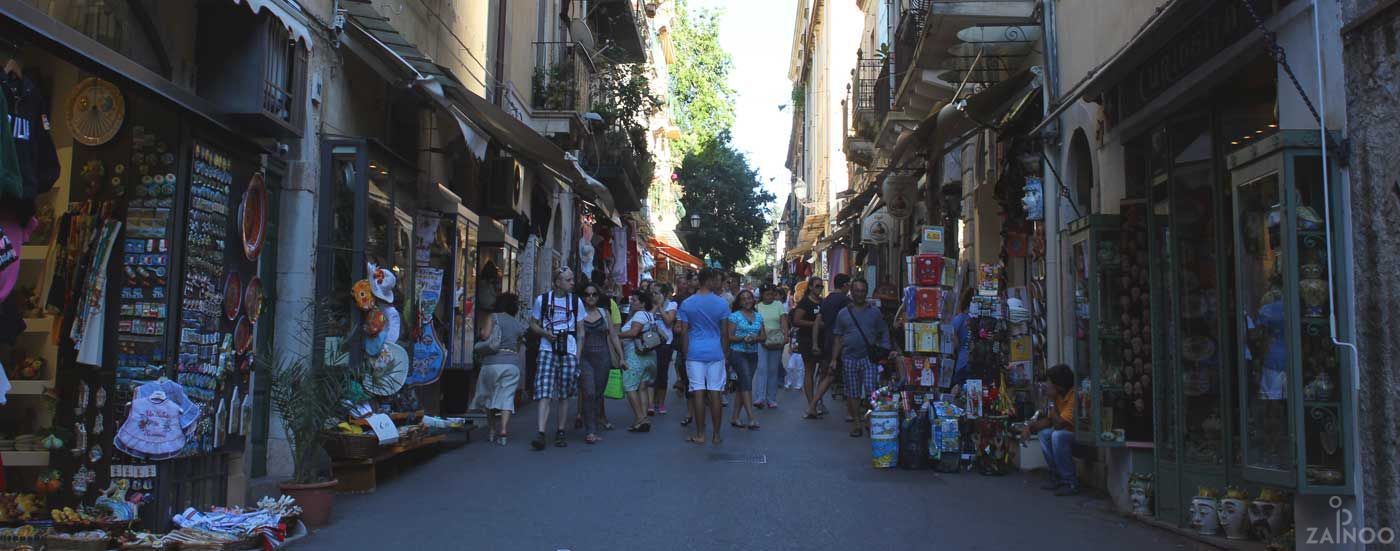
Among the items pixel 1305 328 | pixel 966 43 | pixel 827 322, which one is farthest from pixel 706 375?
pixel 1305 328

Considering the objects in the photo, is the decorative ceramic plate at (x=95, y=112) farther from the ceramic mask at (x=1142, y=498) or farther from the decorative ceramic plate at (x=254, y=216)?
the ceramic mask at (x=1142, y=498)

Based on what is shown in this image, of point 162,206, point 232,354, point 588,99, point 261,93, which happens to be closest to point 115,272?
point 162,206

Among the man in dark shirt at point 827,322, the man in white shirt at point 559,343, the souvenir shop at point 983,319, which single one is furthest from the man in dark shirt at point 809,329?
the man in white shirt at point 559,343

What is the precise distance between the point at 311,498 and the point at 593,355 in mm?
5266

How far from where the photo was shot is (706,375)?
12352 millimetres

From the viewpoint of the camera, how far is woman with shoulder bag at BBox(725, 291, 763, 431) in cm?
1378

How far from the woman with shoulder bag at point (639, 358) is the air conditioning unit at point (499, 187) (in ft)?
10.9

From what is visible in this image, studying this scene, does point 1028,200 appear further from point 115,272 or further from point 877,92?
point 877,92

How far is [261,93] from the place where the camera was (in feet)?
26.1

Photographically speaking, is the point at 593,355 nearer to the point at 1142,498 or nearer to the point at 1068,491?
the point at 1068,491

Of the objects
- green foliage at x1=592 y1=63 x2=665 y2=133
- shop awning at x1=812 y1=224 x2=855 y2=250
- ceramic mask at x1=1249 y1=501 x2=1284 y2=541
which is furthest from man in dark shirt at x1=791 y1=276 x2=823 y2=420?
shop awning at x1=812 y1=224 x2=855 y2=250

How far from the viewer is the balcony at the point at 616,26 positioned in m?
26.6

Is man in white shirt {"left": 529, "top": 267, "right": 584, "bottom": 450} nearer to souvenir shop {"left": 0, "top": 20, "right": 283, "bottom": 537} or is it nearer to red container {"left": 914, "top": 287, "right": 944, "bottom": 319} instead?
red container {"left": 914, "top": 287, "right": 944, "bottom": 319}

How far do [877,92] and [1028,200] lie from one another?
10.8 m
